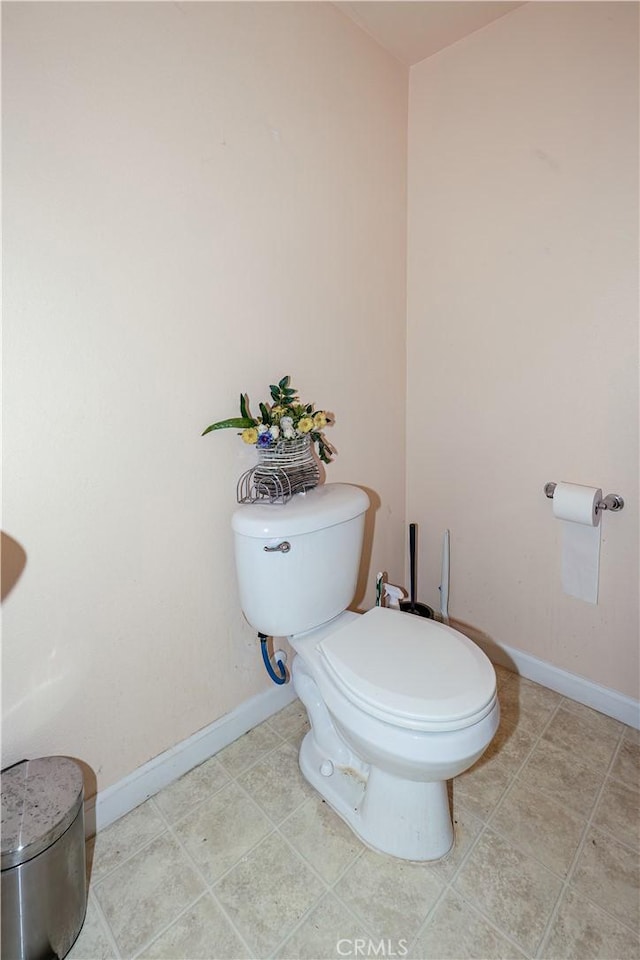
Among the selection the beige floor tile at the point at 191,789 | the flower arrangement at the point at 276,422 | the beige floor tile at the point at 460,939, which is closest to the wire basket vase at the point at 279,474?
the flower arrangement at the point at 276,422

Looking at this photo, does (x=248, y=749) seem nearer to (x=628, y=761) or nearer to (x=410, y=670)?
(x=410, y=670)

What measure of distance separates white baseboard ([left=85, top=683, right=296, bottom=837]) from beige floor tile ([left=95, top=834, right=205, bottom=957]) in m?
0.13

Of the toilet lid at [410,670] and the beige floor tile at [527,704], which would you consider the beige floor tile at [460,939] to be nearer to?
the toilet lid at [410,670]

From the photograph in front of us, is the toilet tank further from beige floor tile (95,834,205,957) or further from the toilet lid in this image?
beige floor tile (95,834,205,957)

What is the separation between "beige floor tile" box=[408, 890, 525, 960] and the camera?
94cm

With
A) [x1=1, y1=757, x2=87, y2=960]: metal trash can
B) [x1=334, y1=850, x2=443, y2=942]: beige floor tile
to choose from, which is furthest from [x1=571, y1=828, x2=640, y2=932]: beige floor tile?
[x1=1, y1=757, x2=87, y2=960]: metal trash can

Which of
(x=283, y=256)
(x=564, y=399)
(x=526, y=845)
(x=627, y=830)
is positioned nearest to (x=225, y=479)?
(x=283, y=256)

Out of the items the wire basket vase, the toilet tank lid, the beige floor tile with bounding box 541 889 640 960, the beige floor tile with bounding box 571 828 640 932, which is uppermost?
the wire basket vase

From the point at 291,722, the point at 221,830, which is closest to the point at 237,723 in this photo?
the point at 291,722

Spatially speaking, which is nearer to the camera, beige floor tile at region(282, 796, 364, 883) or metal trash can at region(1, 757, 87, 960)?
metal trash can at region(1, 757, 87, 960)

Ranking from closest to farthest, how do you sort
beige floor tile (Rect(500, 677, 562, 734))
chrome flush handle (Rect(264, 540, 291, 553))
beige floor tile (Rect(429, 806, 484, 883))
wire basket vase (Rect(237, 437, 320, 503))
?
beige floor tile (Rect(429, 806, 484, 883))
chrome flush handle (Rect(264, 540, 291, 553))
wire basket vase (Rect(237, 437, 320, 503))
beige floor tile (Rect(500, 677, 562, 734))

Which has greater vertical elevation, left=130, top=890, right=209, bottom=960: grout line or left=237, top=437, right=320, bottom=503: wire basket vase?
left=237, top=437, right=320, bottom=503: wire basket vase

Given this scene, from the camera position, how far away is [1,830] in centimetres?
87

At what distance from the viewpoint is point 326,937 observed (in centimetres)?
97
